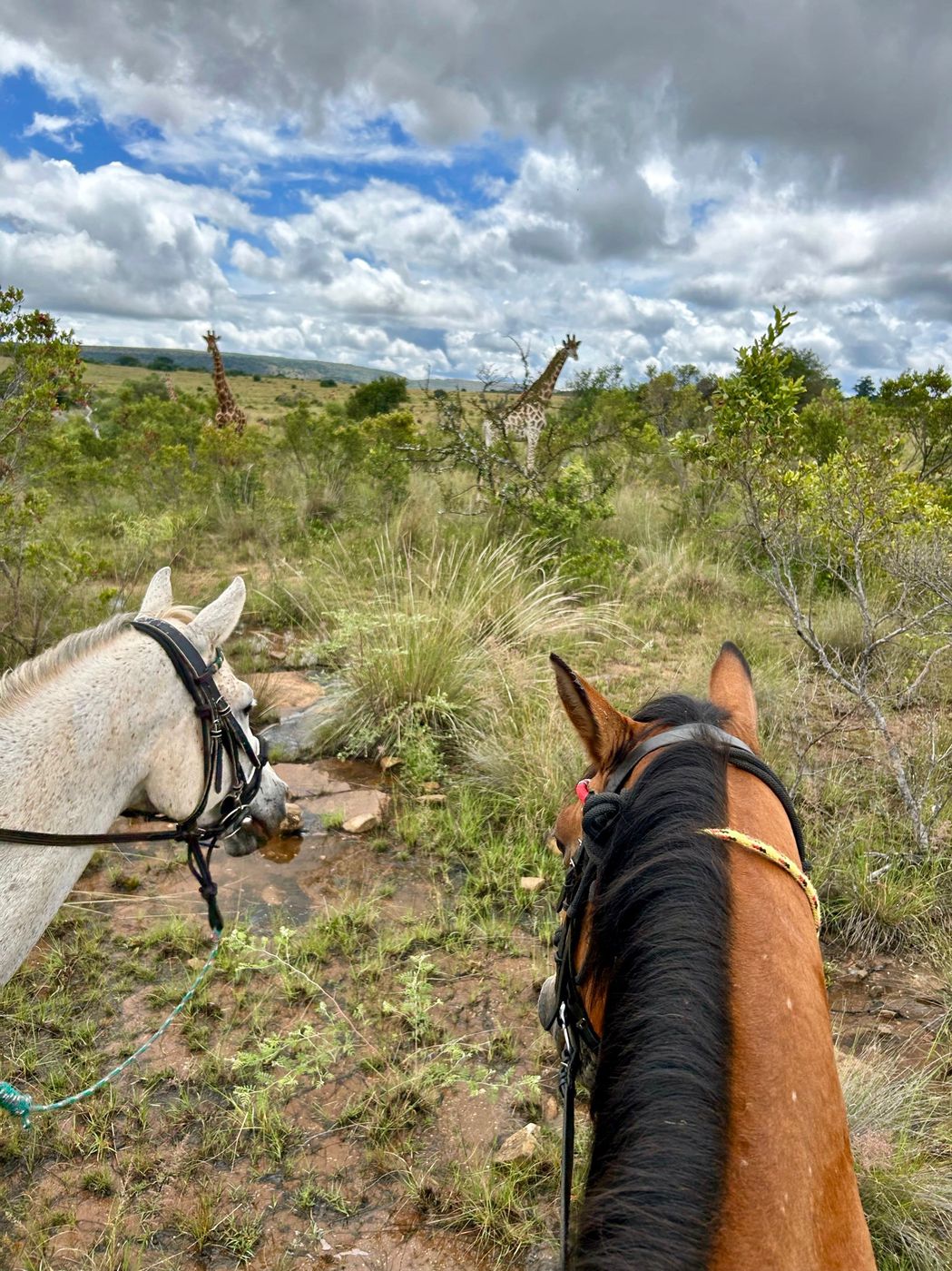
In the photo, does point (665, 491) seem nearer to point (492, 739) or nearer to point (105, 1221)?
point (492, 739)

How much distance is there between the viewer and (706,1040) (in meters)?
0.83

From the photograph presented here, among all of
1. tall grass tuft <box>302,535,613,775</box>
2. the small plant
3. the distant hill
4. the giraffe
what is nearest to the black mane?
the small plant

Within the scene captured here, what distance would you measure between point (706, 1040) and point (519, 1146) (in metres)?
1.75

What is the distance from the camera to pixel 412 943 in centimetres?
311

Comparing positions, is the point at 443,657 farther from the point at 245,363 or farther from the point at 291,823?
the point at 245,363

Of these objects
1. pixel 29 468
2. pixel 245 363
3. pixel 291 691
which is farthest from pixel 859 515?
pixel 245 363

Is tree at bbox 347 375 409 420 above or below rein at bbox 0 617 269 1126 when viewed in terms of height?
above

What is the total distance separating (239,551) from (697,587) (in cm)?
561

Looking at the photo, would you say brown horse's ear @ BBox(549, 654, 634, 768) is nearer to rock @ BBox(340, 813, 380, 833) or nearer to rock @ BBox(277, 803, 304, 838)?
rock @ BBox(340, 813, 380, 833)

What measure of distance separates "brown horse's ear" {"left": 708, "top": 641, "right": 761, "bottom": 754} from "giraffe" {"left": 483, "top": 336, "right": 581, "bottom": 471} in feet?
23.9

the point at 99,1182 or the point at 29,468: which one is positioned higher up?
the point at 29,468

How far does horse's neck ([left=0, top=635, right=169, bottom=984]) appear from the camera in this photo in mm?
1623

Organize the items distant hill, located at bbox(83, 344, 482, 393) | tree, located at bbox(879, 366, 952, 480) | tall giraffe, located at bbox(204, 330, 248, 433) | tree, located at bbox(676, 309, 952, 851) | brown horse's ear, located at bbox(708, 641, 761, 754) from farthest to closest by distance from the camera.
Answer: distant hill, located at bbox(83, 344, 482, 393), tall giraffe, located at bbox(204, 330, 248, 433), tree, located at bbox(879, 366, 952, 480), tree, located at bbox(676, 309, 952, 851), brown horse's ear, located at bbox(708, 641, 761, 754)

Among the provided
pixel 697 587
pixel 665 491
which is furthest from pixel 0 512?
pixel 665 491
